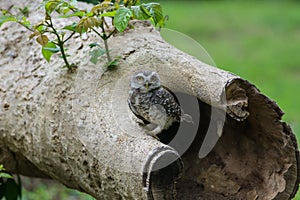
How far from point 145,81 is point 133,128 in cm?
17

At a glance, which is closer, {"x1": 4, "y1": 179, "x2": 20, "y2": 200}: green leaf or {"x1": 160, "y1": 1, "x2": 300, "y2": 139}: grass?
{"x1": 4, "y1": 179, "x2": 20, "y2": 200}: green leaf

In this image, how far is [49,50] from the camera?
2320mm

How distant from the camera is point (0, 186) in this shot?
2883 mm

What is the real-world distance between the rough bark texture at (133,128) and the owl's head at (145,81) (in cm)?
8

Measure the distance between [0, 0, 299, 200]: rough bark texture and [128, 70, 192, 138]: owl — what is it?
0.15 feet

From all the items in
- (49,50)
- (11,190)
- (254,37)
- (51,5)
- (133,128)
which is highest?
(51,5)

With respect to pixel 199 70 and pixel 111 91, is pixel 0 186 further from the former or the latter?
pixel 199 70

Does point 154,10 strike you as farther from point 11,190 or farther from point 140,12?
point 11,190

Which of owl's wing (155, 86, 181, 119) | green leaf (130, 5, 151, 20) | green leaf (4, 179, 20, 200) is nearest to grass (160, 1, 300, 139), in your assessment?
green leaf (4, 179, 20, 200)

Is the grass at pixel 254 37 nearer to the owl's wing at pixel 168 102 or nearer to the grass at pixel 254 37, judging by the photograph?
the grass at pixel 254 37

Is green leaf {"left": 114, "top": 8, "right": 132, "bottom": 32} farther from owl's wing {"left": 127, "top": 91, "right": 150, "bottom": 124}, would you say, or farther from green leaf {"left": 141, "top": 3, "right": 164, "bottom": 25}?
owl's wing {"left": 127, "top": 91, "right": 150, "bottom": 124}

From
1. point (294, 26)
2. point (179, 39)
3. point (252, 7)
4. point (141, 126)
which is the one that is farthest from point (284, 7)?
point (141, 126)

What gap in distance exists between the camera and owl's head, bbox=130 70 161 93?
7.10 ft

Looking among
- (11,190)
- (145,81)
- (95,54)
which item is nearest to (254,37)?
(11,190)
